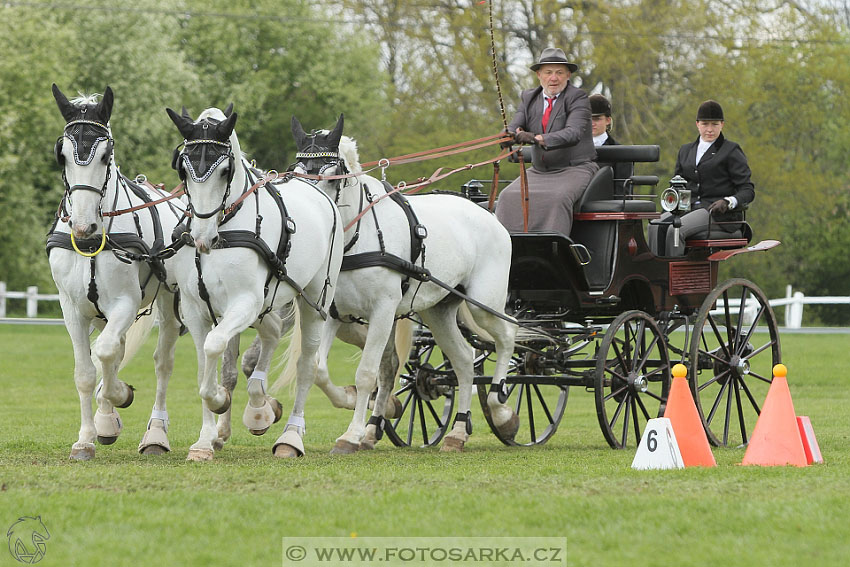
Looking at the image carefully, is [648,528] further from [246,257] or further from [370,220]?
[370,220]

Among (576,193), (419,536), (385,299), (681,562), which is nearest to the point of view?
(681,562)

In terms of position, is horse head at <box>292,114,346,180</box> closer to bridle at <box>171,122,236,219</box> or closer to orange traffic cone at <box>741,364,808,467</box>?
bridle at <box>171,122,236,219</box>

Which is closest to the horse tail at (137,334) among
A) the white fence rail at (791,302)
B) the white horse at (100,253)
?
the white horse at (100,253)

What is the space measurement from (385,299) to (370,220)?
0.56 m

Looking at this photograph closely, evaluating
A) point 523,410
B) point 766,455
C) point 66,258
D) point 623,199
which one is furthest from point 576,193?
point 523,410

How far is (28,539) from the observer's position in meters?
5.39

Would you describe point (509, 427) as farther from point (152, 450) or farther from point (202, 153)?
point (202, 153)

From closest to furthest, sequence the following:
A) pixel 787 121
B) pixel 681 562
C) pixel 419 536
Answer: pixel 681 562 < pixel 419 536 < pixel 787 121

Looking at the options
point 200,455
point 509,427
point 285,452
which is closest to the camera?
point 200,455

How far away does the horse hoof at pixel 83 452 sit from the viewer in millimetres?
8062

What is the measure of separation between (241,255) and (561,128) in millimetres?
3155

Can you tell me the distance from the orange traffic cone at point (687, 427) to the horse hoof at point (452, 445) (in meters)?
1.97

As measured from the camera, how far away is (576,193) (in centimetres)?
954

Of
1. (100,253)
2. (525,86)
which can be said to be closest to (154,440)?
(100,253)
